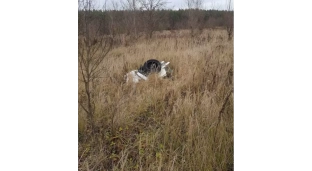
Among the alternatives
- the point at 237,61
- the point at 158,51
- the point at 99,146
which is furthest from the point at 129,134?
Result: the point at 158,51

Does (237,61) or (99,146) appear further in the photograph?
(99,146)

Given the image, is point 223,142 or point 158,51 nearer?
point 223,142

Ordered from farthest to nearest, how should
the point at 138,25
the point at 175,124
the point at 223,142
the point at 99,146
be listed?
1. the point at 138,25
2. the point at 175,124
3. the point at 99,146
4. the point at 223,142

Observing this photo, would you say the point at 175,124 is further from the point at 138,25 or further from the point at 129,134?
the point at 138,25

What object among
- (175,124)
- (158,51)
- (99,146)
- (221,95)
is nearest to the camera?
(99,146)
